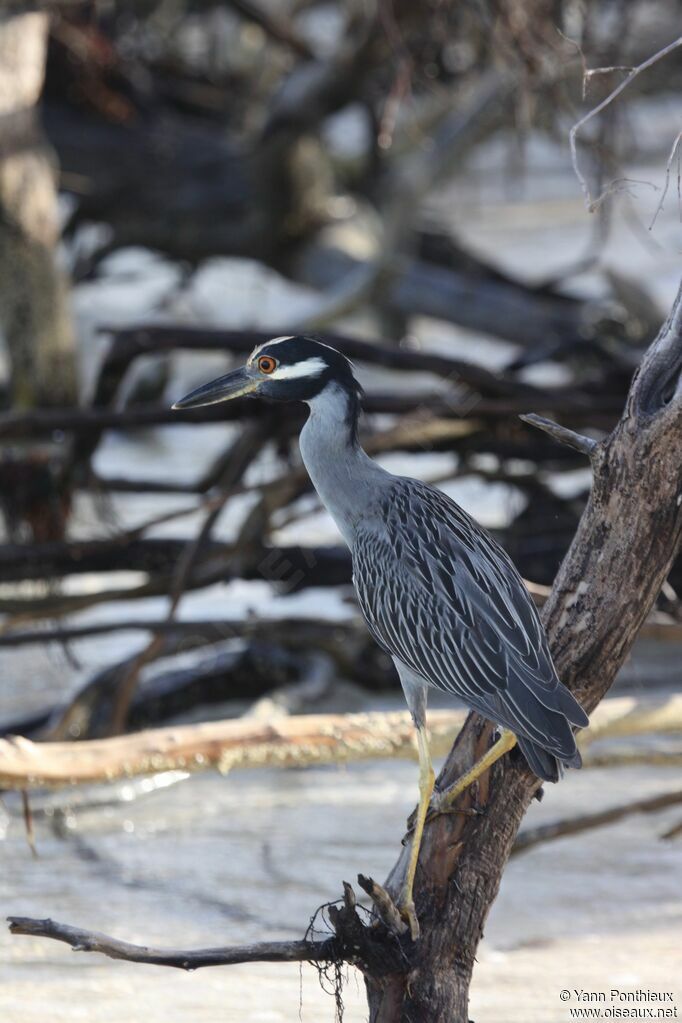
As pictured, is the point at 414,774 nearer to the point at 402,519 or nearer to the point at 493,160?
the point at 402,519

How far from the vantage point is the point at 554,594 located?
2588 millimetres

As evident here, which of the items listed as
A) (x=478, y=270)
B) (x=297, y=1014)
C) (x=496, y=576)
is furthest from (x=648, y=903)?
(x=478, y=270)

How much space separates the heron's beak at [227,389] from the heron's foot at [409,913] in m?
1.00

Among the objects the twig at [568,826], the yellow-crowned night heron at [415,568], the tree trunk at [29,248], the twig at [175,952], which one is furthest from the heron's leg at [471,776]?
the tree trunk at [29,248]

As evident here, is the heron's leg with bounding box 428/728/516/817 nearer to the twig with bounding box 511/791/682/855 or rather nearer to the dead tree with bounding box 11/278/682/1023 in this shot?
the dead tree with bounding box 11/278/682/1023

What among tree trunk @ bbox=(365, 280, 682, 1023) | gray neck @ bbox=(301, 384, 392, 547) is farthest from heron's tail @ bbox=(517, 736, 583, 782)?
gray neck @ bbox=(301, 384, 392, 547)

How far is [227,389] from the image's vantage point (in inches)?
113

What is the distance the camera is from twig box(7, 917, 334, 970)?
224 centimetres

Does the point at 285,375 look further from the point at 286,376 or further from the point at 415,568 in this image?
the point at 415,568

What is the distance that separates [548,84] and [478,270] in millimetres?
2244

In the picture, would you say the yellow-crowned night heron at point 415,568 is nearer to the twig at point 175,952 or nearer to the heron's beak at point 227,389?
the heron's beak at point 227,389

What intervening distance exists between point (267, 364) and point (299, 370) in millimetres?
62

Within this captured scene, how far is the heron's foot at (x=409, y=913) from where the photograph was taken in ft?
8.00

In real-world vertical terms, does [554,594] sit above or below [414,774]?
above
